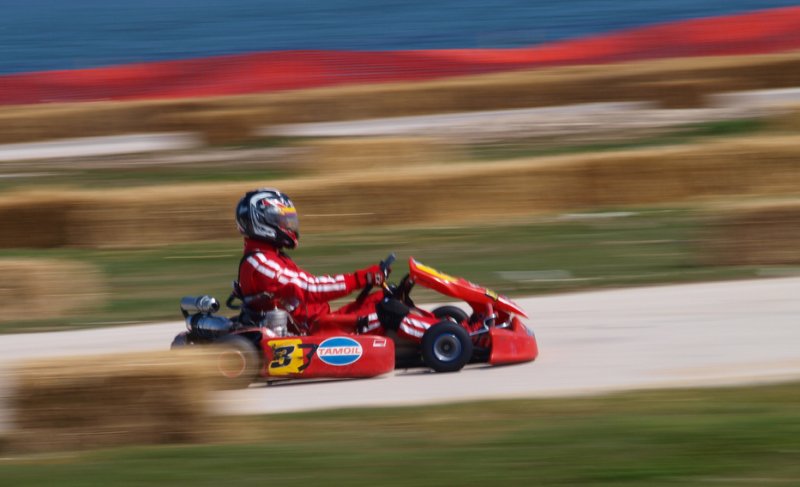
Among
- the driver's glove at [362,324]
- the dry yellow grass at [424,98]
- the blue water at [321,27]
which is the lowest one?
the driver's glove at [362,324]

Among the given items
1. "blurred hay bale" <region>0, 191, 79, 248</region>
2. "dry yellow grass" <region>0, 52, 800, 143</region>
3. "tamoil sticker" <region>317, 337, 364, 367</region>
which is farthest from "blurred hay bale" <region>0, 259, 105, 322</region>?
"dry yellow grass" <region>0, 52, 800, 143</region>

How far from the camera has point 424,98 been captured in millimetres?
20000

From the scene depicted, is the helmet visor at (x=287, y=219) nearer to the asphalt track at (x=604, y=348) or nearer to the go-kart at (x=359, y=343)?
the go-kart at (x=359, y=343)

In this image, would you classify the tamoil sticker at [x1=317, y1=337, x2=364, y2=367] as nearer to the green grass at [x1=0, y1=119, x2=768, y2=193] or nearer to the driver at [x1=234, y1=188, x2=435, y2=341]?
the driver at [x1=234, y1=188, x2=435, y2=341]

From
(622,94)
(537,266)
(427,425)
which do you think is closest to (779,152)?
(537,266)

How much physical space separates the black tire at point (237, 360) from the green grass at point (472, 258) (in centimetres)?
275

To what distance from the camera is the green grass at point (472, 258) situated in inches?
416

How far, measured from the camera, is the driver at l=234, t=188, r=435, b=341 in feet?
→ 24.5

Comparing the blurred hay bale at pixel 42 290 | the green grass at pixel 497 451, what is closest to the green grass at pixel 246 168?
the blurred hay bale at pixel 42 290

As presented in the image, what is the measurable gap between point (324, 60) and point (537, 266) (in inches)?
509

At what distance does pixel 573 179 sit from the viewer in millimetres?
13828

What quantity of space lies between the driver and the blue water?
64.8 ft

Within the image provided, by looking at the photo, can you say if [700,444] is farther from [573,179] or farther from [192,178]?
[192,178]

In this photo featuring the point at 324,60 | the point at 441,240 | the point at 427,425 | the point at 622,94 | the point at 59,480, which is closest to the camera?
the point at 59,480
